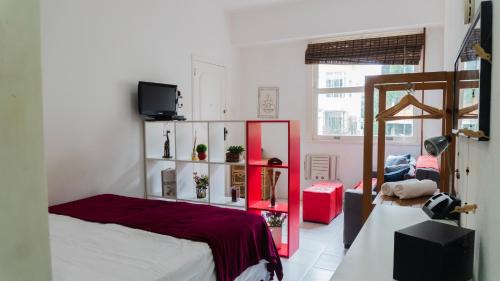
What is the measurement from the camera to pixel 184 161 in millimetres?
3586

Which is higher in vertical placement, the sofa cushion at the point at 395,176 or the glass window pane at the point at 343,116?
the glass window pane at the point at 343,116

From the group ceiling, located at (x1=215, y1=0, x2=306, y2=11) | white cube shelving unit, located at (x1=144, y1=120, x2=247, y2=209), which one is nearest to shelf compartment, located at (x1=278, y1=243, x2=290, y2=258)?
white cube shelving unit, located at (x1=144, y1=120, x2=247, y2=209)

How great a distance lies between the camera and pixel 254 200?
136 inches

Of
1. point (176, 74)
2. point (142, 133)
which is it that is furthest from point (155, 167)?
point (176, 74)

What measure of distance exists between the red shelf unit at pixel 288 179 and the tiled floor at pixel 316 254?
0.13m

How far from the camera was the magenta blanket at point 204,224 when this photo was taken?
1.97 meters

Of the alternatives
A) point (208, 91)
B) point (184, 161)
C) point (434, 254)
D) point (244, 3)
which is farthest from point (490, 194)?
point (244, 3)

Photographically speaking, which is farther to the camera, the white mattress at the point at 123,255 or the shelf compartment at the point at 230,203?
the shelf compartment at the point at 230,203

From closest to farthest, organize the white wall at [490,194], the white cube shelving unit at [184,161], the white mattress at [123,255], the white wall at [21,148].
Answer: the white wall at [21,148], the white wall at [490,194], the white mattress at [123,255], the white cube shelving unit at [184,161]

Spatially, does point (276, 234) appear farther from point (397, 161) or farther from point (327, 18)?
point (327, 18)

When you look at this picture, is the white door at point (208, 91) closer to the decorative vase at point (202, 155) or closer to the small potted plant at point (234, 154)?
the decorative vase at point (202, 155)

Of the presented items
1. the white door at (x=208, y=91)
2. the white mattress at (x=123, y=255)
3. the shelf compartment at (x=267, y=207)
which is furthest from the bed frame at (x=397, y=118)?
the white door at (x=208, y=91)

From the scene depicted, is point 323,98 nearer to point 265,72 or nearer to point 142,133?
point 265,72

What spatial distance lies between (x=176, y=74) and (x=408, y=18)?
10.1 feet
